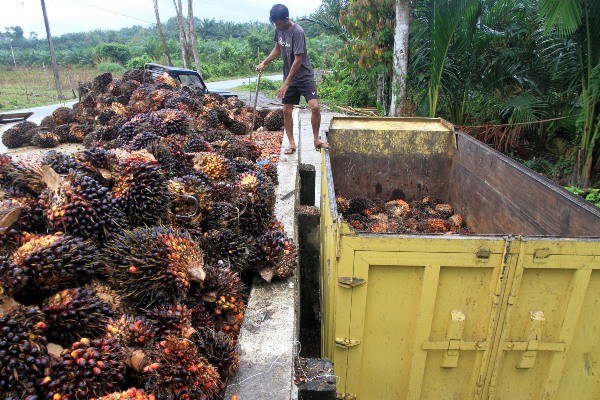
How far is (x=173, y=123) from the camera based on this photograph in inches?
160

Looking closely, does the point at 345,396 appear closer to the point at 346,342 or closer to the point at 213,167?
the point at 346,342

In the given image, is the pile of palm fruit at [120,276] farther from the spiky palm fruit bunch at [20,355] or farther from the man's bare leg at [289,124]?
the man's bare leg at [289,124]

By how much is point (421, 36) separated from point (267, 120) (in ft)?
12.8

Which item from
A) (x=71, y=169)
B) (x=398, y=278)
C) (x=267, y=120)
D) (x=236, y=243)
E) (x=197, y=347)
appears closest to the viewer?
(x=197, y=347)

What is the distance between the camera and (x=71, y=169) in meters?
2.09

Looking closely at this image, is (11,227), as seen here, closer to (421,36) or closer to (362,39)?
(421,36)

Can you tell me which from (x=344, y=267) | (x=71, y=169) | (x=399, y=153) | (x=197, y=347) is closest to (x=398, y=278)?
(x=344, y=267)

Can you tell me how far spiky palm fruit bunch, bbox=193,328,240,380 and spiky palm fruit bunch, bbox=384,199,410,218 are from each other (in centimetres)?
314

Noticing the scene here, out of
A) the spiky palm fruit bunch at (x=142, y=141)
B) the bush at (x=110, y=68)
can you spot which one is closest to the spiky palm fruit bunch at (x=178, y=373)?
the spiky palm fruit bunch at (x=142, y=141)

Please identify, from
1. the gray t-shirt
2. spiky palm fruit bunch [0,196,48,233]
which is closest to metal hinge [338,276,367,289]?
spiky palm fruit bunch [0,196,48,233]

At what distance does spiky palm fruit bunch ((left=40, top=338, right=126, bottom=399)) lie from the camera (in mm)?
1294

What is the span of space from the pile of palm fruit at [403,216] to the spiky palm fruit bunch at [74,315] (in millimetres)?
2760

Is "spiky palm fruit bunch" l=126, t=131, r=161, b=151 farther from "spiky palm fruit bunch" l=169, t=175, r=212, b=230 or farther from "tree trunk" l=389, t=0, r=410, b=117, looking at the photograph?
"tree trunk" l=389, t=0, r=410, b=117

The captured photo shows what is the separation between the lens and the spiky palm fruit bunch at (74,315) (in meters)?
1.50
